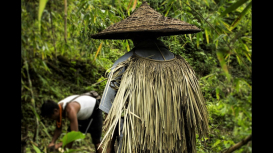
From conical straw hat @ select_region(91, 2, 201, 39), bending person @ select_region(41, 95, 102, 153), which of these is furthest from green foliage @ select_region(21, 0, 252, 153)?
bending person @ select_region(41, 95, 102, 153)

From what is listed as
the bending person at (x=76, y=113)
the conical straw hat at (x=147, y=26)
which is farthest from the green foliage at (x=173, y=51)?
the bending person at (x=76, y=113)

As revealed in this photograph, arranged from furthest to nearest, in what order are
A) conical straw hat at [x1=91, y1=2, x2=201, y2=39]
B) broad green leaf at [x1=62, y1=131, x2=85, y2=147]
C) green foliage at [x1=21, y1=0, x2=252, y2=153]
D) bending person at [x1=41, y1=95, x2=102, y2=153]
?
bending person at [x1=41, y1=95, x2=102, y2=153] < conical straw hat at [x1=91, y1=2, x2=201, y2=39] < broad green leaf at [x1=62, y1=131, x2=85, y2=147] < green foliage at [x1=21, y1=0, x2=252, y2=153]

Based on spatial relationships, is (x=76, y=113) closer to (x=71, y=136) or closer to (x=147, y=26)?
(x=71, y=136)

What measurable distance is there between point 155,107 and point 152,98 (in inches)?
2.3

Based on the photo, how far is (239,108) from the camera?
0.90m

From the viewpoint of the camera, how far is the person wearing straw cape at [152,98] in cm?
125

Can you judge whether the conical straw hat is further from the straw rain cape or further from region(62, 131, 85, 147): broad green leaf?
region(62, 131, 85, 147): broad green leaf

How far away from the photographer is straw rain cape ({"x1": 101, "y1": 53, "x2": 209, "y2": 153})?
1242mm

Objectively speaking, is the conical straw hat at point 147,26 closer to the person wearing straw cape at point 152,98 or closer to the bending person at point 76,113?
the person wearing straw cape at point 152,98

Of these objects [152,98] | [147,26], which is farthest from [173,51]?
[152,98]

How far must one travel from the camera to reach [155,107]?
4.26ft

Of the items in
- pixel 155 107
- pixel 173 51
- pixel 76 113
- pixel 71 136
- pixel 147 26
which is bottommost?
pixel 76 113
